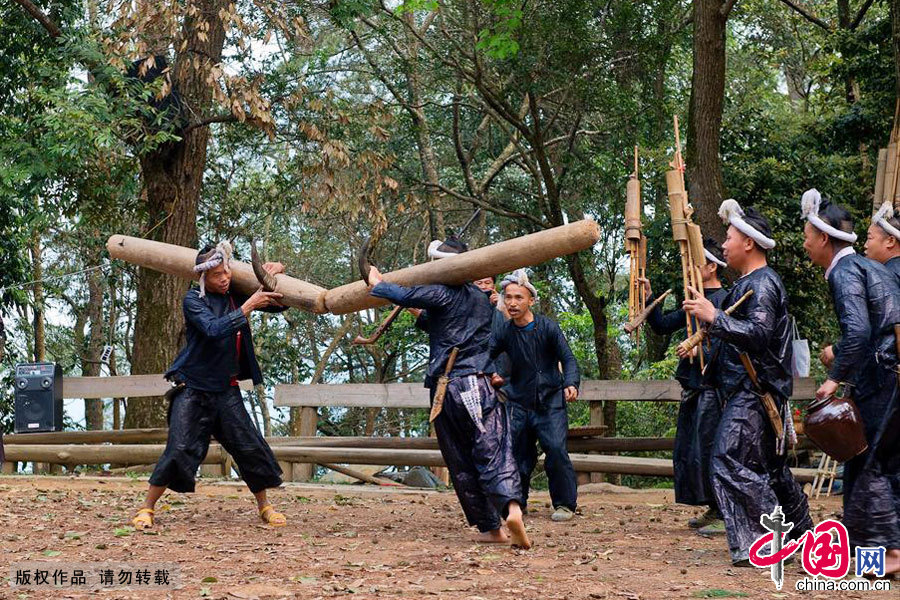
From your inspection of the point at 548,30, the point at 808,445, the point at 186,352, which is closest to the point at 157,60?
the point at 548,30

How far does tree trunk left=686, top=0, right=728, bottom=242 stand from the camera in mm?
12562

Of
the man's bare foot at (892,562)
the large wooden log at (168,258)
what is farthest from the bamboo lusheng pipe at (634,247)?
the large wooden log at (168,258)

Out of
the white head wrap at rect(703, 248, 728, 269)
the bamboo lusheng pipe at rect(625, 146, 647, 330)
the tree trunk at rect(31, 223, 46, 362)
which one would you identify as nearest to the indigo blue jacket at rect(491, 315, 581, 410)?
the white head wrap at rect(703, 248, 728, 269)

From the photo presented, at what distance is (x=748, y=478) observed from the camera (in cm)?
645

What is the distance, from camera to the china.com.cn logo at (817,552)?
19.7 ft

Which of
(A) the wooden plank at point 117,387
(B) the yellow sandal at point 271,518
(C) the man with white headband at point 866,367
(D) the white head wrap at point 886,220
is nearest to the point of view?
(C) the man with white headband at point 866,367

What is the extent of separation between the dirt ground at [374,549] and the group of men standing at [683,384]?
37cm

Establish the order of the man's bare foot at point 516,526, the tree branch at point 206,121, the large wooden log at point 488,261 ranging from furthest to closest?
the tree branch at point 206,121 < the man's bare foot at point 516,526 < the large wooden log at point 488,261

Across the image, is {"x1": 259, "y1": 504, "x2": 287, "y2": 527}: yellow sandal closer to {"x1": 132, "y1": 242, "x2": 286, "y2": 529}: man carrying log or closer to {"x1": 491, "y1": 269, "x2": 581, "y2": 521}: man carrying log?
{"x1": 132, "y1": 242, "x2": 286, "y2": 529}: man carrying log

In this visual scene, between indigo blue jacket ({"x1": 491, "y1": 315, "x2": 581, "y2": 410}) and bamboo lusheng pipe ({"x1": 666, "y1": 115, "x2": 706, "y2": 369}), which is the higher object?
bamboo lusheng pipe ({"x1": 666, "y1": 115, "x2": 706, "y2": 369})

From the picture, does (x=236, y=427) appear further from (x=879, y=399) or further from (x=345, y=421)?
(x=345, y=421)

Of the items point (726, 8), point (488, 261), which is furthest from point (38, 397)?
point (726, 8)

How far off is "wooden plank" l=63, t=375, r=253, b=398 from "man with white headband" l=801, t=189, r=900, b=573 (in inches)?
321

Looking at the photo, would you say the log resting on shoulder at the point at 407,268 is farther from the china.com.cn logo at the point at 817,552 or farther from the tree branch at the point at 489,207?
the tree branch at the point at 489,207
